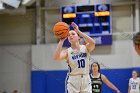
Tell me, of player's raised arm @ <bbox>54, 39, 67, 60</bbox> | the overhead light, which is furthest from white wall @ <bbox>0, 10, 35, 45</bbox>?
player's raised arm @ <bbox>54, 39, 67, 60</bbox>

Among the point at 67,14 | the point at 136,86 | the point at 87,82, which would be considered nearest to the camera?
the point at 87,82

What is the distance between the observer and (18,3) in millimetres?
10031

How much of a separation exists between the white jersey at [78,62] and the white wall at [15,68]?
7.36 metres

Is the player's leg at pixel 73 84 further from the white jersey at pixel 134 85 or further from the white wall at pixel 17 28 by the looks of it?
the white wall at pixel 17 28

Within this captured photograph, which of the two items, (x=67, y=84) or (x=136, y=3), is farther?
(x=136, y=3)

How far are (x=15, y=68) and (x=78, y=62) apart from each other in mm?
7737

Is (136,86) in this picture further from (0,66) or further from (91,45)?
(91,45)

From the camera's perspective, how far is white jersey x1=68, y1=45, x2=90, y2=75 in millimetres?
4293

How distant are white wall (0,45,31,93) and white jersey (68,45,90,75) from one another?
7359 mm

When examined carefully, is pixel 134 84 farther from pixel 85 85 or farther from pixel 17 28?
pixel 85 85

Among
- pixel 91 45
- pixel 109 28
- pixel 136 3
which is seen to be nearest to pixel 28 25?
pixel 109 28

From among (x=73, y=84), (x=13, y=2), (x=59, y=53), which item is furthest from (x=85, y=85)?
(x=13, y=2)

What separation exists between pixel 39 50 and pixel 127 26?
10.8 feet

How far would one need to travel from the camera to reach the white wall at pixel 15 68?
11.6 meters
